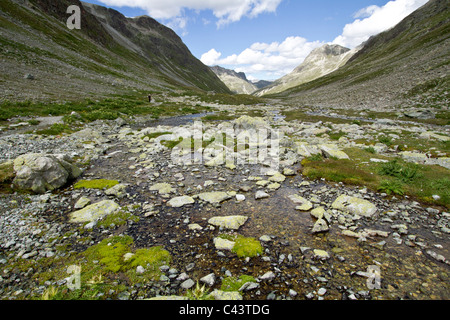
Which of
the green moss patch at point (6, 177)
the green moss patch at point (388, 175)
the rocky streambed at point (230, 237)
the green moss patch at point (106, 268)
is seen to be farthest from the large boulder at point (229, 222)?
the green moss patch at point (6, 177)

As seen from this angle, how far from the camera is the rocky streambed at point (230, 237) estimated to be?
554 centimetres

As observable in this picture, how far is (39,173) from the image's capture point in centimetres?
1035

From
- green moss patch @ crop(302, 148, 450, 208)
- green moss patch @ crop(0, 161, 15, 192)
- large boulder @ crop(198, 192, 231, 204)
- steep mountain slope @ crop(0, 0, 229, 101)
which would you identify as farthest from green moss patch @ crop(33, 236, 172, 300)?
steep mountain slope @ crop(0, 0, 229, 101)

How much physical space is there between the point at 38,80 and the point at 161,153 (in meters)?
43.0

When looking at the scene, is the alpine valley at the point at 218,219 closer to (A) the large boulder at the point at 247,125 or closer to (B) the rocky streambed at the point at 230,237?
(B) the rocky streambed at the point at 230,237

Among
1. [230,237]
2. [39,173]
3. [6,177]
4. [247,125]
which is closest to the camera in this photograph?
[230,237]

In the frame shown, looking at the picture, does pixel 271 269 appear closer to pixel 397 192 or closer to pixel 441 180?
pixel 397 192

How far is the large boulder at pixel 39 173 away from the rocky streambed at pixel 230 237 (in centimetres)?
51

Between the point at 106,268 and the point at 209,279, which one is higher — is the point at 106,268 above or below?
above

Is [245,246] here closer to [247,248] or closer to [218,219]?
[247,248]

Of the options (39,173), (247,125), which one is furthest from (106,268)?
(247,125)

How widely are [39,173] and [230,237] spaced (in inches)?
413

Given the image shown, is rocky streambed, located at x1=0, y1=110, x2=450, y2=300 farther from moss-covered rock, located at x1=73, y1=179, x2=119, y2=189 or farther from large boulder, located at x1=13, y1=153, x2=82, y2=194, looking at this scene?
large boulder, located at x1=13, y1=153, x2=82, y2=194

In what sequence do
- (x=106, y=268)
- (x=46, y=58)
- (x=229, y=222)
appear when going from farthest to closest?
(x=46, y=58), (x=229, y=222), (x=106, y=268)
